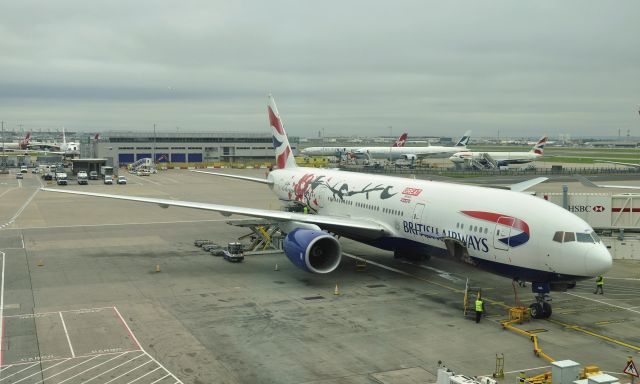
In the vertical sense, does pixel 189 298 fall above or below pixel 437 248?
below

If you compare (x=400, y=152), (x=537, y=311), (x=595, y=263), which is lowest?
(x=537, y=311)

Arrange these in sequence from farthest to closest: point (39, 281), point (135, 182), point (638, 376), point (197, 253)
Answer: point (135, 182)
point (197, 253)
point (39, 281)
point (638, 376)

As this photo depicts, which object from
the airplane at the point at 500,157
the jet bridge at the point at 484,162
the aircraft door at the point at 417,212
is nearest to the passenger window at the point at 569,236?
the aircraft door at the point at 417,212

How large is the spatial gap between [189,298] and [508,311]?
12.8 m

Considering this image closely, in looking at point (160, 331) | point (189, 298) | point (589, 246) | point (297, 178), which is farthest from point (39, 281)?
point (589, 246)

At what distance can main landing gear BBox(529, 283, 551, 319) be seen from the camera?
2220 centimetres

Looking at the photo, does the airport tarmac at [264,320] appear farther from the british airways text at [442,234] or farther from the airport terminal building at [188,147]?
the airport terminal building at [188,147]

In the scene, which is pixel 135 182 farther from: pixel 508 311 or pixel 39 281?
pixel 508 311

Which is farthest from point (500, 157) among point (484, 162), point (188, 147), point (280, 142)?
point (280, 142)

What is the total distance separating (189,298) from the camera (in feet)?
81.4

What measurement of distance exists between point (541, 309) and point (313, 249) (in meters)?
10.6

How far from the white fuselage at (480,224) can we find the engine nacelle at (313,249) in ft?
11.0

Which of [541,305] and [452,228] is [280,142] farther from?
[541,305]

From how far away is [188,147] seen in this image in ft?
462
